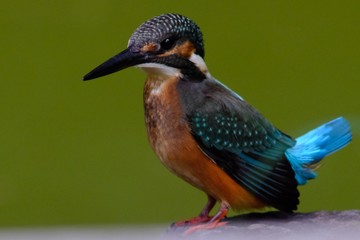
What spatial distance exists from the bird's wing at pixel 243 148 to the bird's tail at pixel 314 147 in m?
0.05

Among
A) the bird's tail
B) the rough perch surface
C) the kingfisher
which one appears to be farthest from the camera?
the bird's tail

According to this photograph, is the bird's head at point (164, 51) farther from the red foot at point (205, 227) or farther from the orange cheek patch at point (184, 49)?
the red foot at point (205, 227)

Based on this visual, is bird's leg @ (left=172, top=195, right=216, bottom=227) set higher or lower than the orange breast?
lower

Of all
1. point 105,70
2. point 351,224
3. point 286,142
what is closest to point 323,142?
point 286,142

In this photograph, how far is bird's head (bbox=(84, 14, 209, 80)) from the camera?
188cm

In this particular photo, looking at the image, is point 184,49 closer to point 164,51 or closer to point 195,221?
point 164,51

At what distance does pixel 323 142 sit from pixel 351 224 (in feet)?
0.78

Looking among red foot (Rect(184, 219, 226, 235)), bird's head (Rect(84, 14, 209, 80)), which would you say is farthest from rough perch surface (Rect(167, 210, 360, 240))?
bird's head (Rect(84, 14, 209, 80))

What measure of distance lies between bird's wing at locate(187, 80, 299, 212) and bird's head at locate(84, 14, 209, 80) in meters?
0.09

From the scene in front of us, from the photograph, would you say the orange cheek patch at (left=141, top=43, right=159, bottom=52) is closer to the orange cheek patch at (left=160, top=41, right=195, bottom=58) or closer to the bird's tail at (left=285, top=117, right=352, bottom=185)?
the orange cheek patch at (left=160, top=41, right=195, bottom=58)

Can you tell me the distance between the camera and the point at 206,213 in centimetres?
209

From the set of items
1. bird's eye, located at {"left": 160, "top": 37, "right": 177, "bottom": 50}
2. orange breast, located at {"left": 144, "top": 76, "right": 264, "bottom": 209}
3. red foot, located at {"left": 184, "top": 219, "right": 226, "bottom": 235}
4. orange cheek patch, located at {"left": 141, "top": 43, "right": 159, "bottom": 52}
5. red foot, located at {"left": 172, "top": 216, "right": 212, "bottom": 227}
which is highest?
bird's eye, located at {"left": 160, "top": 37, "right": 177, "bottom": 50}

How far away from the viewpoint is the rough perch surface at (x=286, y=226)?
1816mm

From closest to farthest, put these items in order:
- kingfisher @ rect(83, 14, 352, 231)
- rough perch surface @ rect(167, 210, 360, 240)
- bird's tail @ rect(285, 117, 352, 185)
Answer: rough perch surface @ rect(167, 210, 360, 240)
kingfisher @ rect(83, 14, 352, 231)
bird's tail @ rect(285, 117, 352, 185)
